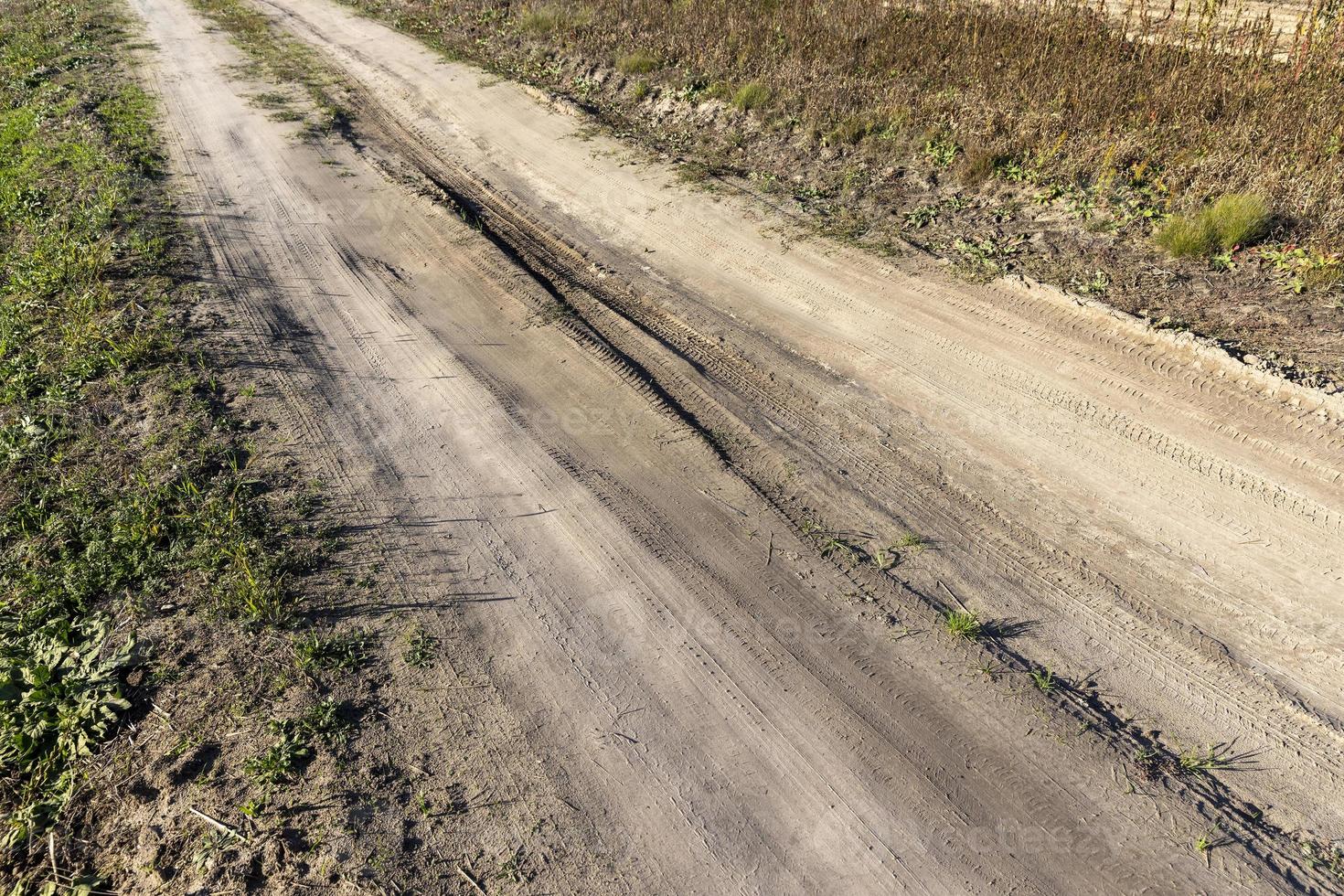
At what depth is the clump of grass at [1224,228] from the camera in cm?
656

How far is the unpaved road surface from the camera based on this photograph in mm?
3381

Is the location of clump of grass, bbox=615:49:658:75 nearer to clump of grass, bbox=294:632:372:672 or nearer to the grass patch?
the grass patch

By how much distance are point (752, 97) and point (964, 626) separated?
8.26 meters

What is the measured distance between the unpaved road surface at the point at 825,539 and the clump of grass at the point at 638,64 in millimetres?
4912

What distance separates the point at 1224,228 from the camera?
6613 mm

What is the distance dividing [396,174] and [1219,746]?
9.82 m

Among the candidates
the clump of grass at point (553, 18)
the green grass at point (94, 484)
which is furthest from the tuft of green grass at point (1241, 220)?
the clump of grass at point (553, 18)

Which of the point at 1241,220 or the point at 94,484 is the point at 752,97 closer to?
the point at 1241,220

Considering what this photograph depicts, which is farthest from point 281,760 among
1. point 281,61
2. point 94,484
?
point 281,61

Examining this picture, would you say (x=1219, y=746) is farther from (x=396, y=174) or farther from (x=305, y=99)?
(x=305, y=99)

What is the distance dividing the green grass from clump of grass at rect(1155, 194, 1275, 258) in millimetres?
7381

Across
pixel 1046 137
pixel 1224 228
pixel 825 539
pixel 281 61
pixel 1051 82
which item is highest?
pixel 281 61

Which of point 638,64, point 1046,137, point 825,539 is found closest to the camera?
point 825,539

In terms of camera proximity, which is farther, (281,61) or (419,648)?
(281,61)
